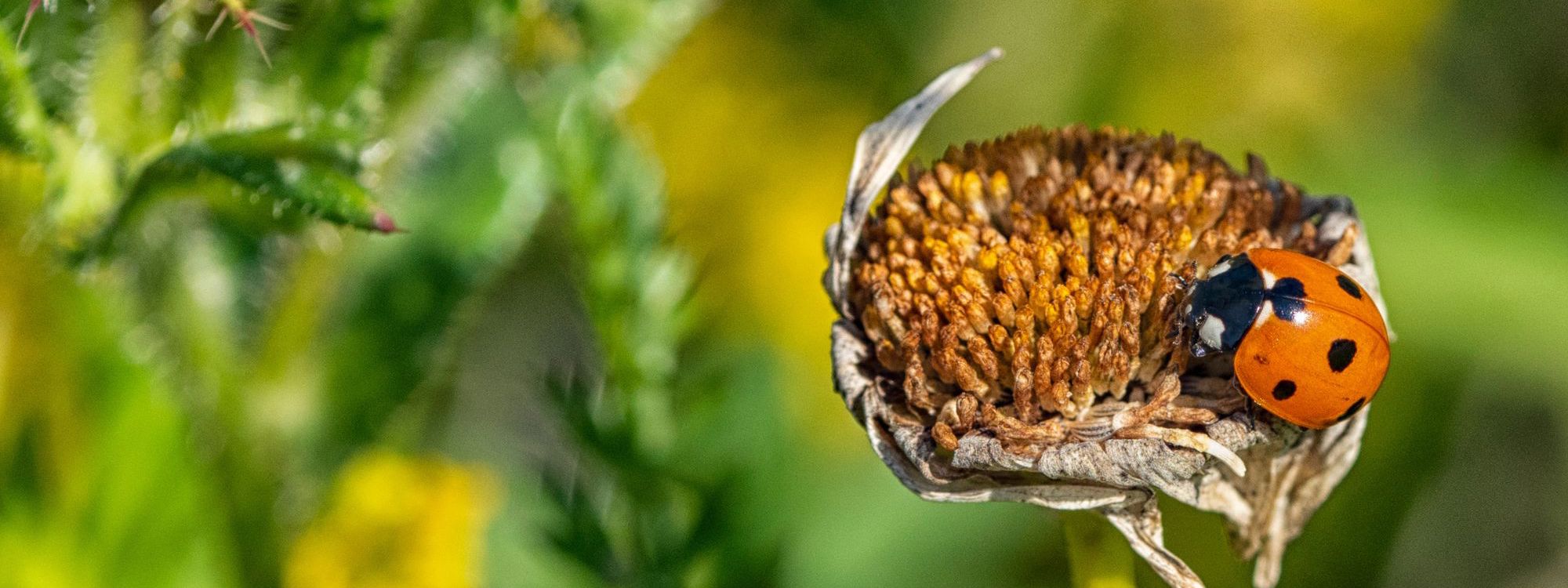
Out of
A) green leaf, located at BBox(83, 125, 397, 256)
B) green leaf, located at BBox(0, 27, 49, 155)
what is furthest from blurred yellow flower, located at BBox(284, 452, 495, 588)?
green leaf, located at BBox(0, 27, 49, 155)

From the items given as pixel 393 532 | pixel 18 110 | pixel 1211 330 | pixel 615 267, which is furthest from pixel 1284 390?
pixel 393 532

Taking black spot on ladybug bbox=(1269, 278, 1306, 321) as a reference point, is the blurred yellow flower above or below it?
below

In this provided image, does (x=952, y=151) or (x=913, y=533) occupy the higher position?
(x=952, y=151)

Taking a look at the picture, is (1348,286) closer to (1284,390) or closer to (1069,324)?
(1284,390)

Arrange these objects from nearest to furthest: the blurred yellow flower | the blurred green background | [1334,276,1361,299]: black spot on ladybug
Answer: [1334,276,1361,299]: black spot on ladybug, the blurred green background, the blurred yellow flower

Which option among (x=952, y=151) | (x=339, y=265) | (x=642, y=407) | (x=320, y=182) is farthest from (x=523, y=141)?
(x=952, y=151)

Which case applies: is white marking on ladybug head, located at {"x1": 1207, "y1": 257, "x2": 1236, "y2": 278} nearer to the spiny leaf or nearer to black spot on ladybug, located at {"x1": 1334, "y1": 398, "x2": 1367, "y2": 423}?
black spot on ladybug, located at {"x1": 1334, "y1": 398, "x2": 1367, "y2": 423}

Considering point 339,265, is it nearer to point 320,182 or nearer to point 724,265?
point 320,182
